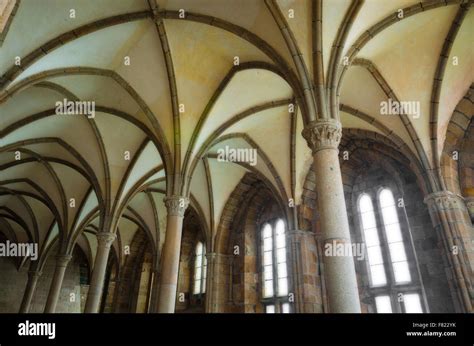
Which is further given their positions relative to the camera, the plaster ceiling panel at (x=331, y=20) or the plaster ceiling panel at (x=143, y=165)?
the plaster ceiling panel at (x=143, y=165)

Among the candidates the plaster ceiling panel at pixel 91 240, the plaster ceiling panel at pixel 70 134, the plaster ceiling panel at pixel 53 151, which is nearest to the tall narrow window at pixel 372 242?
the plaster ceiling panel at pixel 70 134

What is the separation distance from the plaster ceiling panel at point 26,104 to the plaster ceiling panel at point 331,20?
826 centimetres

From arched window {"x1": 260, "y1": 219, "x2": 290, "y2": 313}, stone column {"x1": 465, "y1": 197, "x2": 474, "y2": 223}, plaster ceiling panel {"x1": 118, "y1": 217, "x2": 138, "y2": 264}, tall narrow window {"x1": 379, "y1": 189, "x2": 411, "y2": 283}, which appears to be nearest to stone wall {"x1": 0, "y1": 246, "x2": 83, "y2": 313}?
plaster ceiling panel {"x1": 118, "y1": 217, "x2": 138, "y2": 264}

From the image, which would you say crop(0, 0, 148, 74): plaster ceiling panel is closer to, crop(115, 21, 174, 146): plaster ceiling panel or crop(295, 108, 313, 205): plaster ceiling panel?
crop(115, 21, 174, 146): plaster ceiling panel

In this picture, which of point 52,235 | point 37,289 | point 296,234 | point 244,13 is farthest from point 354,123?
point 37,289

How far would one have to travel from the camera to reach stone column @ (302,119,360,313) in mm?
5406

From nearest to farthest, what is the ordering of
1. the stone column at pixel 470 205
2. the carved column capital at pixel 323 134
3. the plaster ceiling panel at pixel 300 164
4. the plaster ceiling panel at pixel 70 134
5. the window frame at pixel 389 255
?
the carved column capital at pixel 323 134 → the stone column at pixel 470 205 → the window frame at pixel 389 255 → the plaster ceiling panel at pixel 70 134 → the plaster ceiling panel at pixel 300 164

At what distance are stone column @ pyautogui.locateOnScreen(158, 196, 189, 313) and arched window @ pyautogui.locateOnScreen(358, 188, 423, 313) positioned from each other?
6.39 metres

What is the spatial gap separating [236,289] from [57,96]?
9.90m

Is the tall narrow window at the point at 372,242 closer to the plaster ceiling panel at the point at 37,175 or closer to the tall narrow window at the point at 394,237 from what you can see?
the tall narrow window at the point at 394,237

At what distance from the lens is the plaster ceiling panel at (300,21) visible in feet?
24.8

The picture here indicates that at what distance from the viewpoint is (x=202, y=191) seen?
1527cm

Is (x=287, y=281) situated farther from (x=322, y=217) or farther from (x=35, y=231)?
(x=35, y=231)
